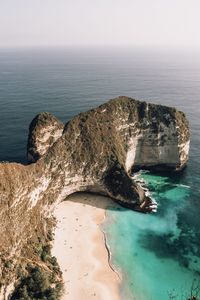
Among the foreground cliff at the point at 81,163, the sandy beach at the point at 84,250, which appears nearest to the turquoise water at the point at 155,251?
the sandy beach at the point at 84,250

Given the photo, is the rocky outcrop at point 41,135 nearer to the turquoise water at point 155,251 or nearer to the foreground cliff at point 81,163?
the foreground cliff at point 81,163

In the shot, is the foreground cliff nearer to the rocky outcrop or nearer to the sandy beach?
the rocky outcrop

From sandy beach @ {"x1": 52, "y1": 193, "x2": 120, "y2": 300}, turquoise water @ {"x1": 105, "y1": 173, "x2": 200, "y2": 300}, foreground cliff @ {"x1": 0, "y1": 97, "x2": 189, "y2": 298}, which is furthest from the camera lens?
turquoise water @ {"x1": 105, "y1": 173, "x2": 200, "y2": 300}

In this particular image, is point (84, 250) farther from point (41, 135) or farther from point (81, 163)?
point (41, 135)

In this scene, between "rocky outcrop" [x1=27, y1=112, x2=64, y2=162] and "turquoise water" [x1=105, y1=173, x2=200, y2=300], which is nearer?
"turquoise water" [x1=105, y1=173, x2=200, y2=300]

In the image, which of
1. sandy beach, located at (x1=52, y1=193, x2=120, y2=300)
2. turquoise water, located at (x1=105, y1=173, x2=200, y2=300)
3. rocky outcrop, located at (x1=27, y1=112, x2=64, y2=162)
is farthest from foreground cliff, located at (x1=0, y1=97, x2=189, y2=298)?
turquoise water, located at (x1=105, y1=173, x2=200, y2=300)

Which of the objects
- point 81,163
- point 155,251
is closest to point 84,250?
point 155,251

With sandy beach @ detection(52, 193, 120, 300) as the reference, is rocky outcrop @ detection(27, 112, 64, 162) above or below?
above
